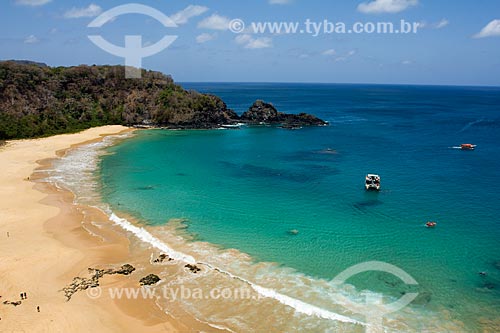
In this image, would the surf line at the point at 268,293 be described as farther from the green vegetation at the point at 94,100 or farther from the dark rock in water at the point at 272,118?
the dark rock in water at the point at 272,118

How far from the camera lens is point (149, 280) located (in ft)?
87.0

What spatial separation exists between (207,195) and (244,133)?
4996 cm

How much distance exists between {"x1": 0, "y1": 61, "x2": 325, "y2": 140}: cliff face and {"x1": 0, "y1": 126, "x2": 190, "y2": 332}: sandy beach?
1789 inches

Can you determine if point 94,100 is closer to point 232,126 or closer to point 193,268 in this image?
point 232,126

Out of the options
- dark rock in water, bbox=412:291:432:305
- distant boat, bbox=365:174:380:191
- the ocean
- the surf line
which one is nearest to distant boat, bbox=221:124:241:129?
the ocean

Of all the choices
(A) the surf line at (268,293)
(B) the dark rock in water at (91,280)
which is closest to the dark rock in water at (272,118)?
(A) the surf line at (268,293)

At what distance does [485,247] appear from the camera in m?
31.4

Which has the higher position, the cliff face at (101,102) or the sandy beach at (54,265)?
the cliff face at (101,102)

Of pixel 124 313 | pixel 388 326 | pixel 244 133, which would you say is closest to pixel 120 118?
pixel 244 133

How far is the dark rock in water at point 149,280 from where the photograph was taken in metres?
26.2

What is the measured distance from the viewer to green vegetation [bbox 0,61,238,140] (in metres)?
88.2

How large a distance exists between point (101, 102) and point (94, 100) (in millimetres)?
2413

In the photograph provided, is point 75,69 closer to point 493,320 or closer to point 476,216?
point 476,216

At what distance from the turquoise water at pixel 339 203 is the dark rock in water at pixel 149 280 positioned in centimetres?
685
